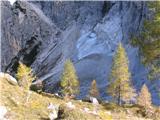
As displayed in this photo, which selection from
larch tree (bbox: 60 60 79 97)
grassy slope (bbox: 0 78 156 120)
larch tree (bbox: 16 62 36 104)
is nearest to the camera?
grassy slope (bbox: 0 78 156 120)

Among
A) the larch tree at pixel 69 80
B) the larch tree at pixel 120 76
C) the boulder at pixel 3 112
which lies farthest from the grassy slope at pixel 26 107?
the larch tree at pixel 69 80

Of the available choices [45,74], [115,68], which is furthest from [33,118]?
[45,74]

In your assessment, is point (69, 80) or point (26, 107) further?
point (69, 80)

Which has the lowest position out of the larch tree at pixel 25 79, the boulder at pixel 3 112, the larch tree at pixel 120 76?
the boulder at pixel 3 112

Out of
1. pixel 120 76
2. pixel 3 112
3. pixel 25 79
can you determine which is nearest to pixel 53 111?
pixel 3 112

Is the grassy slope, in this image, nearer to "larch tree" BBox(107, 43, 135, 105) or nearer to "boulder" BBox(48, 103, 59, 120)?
"boulder" BBox(48, 103, 59, 120)

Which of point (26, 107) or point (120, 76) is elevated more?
point (120, 76)

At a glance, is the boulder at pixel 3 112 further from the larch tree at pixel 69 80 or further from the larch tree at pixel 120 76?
the larch tree at pixel 69 80

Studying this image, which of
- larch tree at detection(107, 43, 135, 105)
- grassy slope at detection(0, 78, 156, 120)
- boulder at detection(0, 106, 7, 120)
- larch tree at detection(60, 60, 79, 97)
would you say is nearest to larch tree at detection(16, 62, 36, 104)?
grassy slope at detection(0, 78, 156, 120)

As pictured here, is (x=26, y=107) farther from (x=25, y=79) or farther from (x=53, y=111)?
(x=25, y=79)

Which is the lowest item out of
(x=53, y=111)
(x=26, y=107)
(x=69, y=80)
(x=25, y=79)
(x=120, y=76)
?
(x=53, y=111)

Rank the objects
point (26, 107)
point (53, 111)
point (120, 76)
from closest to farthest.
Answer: point (26, 107)
point (53, 111)
point (120, 76)

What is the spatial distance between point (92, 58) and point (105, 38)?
18898 millimetres

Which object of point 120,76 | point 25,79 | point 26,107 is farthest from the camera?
point 120,76
